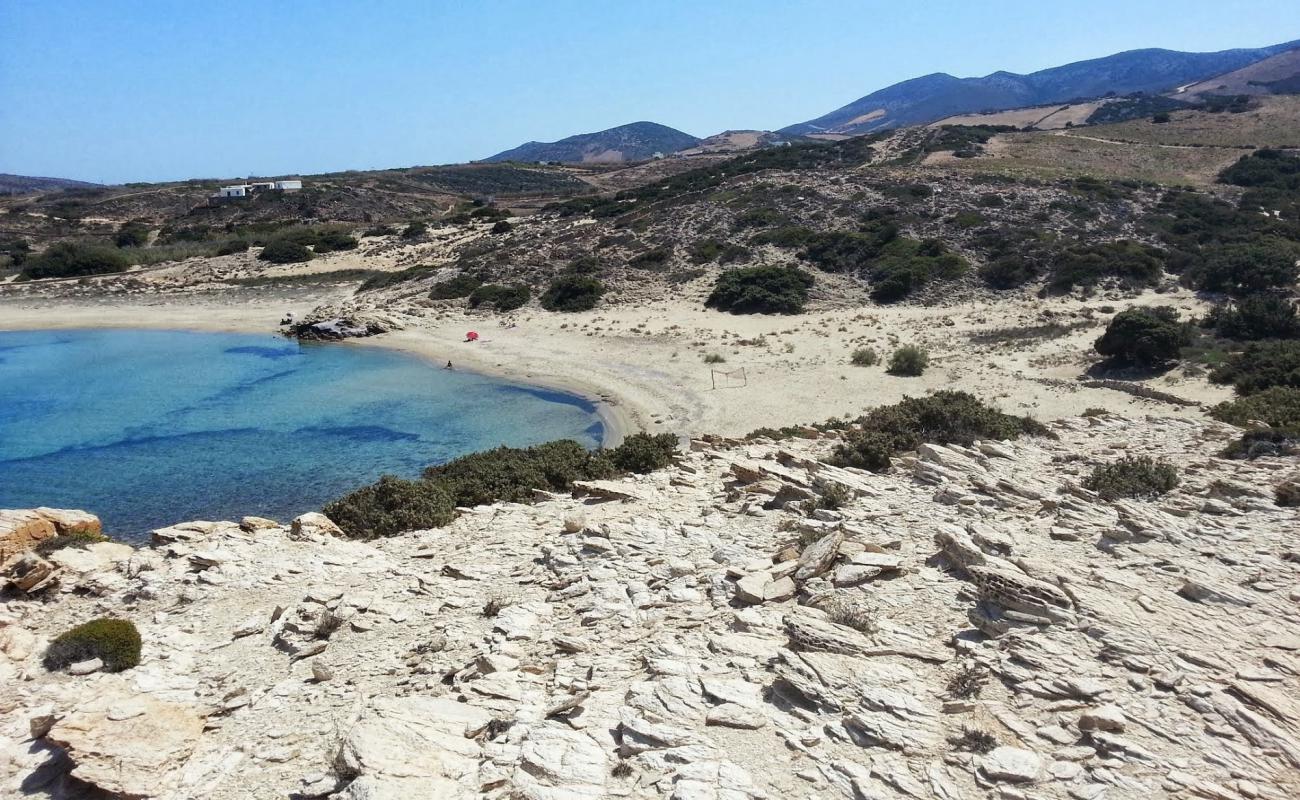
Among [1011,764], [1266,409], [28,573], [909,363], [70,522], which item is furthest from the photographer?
[909,363]

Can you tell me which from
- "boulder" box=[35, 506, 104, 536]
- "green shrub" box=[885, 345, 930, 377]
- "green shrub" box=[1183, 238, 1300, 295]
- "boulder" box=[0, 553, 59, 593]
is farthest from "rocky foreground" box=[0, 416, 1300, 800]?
"green shrub" box=[1183, 238, 1300, 295]

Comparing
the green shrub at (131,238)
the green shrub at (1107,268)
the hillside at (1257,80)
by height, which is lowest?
the green shrub at (1107,268)

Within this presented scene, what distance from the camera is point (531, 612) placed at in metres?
10.4

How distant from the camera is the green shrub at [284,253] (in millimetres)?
62344

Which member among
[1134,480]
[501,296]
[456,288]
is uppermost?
[456,288]

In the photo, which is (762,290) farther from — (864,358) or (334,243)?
(334,243)

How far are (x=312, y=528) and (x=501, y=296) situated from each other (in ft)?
105

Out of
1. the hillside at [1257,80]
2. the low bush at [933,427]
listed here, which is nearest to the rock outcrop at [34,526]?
the low bush at [933,427]

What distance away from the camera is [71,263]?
199 feet

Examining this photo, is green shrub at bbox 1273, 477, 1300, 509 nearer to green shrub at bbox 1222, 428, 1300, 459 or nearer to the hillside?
green shrub at bbox 1222, 428, 1300, 459

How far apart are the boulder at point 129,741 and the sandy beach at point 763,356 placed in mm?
17132

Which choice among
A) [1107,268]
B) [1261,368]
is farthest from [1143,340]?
[1107,268]

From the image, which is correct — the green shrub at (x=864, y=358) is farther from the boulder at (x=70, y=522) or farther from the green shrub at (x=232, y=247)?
the green shrub at (x=232, y=247)

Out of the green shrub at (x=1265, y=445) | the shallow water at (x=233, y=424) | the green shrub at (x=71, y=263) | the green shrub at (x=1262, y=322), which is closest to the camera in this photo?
the green shrub at (x=1265, y=445)
